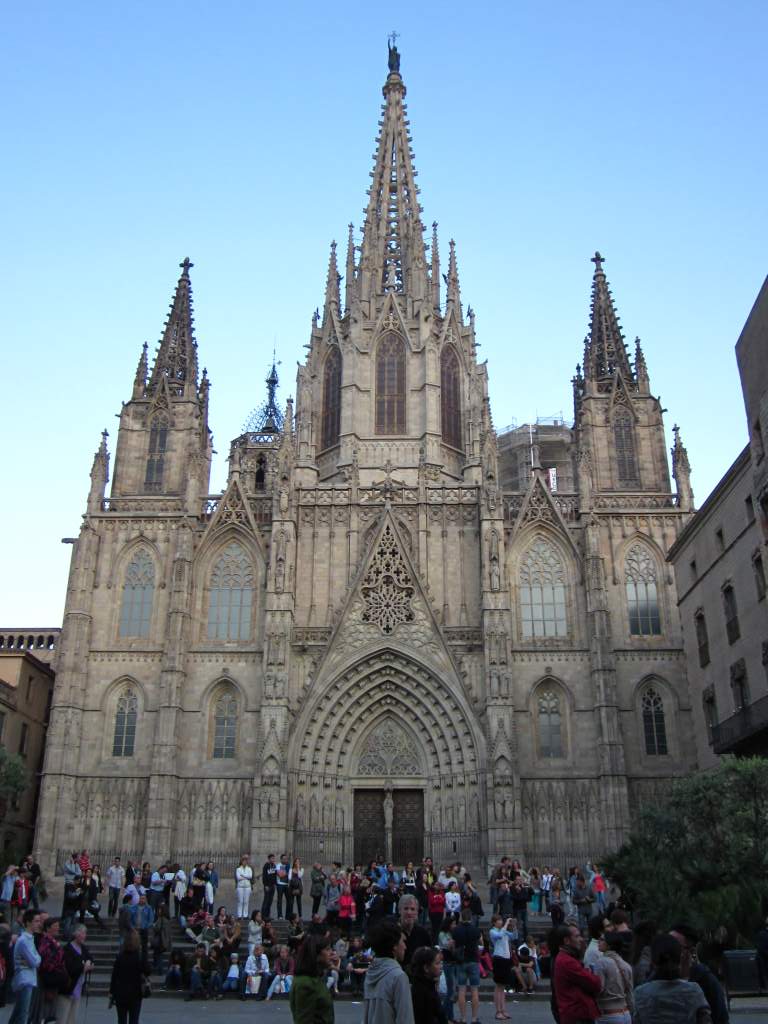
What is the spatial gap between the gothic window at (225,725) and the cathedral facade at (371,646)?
104 mm

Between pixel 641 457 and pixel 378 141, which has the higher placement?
pixel 378 141

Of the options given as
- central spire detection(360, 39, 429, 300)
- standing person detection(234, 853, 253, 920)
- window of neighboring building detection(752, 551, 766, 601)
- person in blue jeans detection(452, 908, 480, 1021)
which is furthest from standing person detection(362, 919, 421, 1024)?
central spire detection(360, 39, 429, 300)

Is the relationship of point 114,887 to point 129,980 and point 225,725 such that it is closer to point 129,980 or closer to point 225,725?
point 225,725

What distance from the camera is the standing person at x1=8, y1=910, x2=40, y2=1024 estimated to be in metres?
10.7

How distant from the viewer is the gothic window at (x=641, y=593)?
3722 cm

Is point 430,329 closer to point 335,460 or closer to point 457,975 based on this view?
point 335,460

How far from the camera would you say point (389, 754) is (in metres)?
36.2

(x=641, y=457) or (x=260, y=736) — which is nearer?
(x=260, y=736)

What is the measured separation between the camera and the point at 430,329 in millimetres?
44406

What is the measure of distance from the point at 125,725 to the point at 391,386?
18.4 metres

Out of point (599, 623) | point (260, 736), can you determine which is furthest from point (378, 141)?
point (260, 736)

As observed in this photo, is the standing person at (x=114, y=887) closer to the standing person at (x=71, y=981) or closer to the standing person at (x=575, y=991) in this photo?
the standing person at (x=71, y=981)

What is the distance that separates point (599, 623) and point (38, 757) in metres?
24.3

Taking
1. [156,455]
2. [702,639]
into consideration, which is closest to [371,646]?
[702,639]
